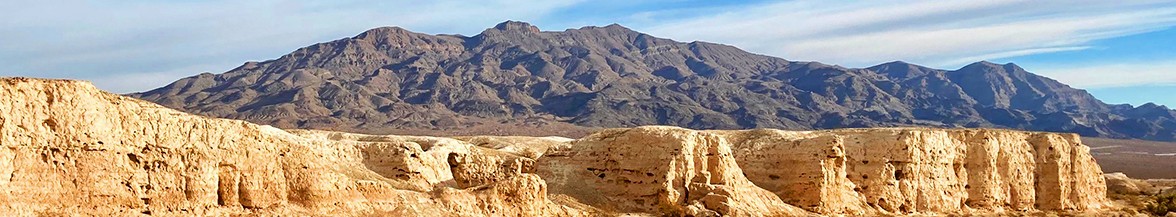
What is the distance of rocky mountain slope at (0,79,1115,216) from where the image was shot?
66.9ft

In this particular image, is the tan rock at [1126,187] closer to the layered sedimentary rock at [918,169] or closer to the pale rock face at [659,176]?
the layered sedimentary rock at [918,169]

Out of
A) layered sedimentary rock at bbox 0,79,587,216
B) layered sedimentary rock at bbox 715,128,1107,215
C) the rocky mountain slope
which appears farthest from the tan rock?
layered sedimentary rock at bbox 0,79,587,216

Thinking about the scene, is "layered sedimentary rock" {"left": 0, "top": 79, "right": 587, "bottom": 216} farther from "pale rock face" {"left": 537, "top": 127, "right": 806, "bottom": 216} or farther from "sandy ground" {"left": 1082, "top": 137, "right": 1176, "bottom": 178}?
Result: "sandy ground" {"left": 1082, "top": 137, "right": 1176, "bottom": 178}

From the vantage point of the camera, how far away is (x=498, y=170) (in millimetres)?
40625

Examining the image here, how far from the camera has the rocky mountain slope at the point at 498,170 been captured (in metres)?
20.4

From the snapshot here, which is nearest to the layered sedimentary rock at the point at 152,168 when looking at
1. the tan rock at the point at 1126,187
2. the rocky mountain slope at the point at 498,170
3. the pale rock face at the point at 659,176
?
the rocky mountain slope at the point at 498,170

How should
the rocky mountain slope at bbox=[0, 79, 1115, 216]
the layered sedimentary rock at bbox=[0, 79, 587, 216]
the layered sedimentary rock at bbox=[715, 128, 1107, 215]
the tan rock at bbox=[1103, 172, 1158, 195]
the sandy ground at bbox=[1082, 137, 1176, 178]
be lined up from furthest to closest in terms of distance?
1. the sandy ground at bbox=[1082, 137, 1176, 178]
2. the tan rock at bbox=[1103, 172, 1158, 195]
3. the layered sedimentary rock at bbox=[715, 128, 1107, 215]
4. the rocky mountain slope at bbox=[0, 79, 1115, 216]
5. the layered sedimentary rock at bbox=[0, 79, 587, 216]

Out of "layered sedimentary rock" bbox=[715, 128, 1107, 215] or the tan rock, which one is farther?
the tan rock

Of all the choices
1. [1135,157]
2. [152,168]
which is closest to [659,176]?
[152,168]

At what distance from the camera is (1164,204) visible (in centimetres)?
5644

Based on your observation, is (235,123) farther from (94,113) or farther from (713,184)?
(713,184)

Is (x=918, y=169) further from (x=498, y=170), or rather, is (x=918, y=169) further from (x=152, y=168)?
(x=152, y=168)

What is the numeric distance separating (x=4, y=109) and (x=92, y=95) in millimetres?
1605

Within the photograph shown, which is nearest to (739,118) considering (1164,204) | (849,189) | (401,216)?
(1164,204)
